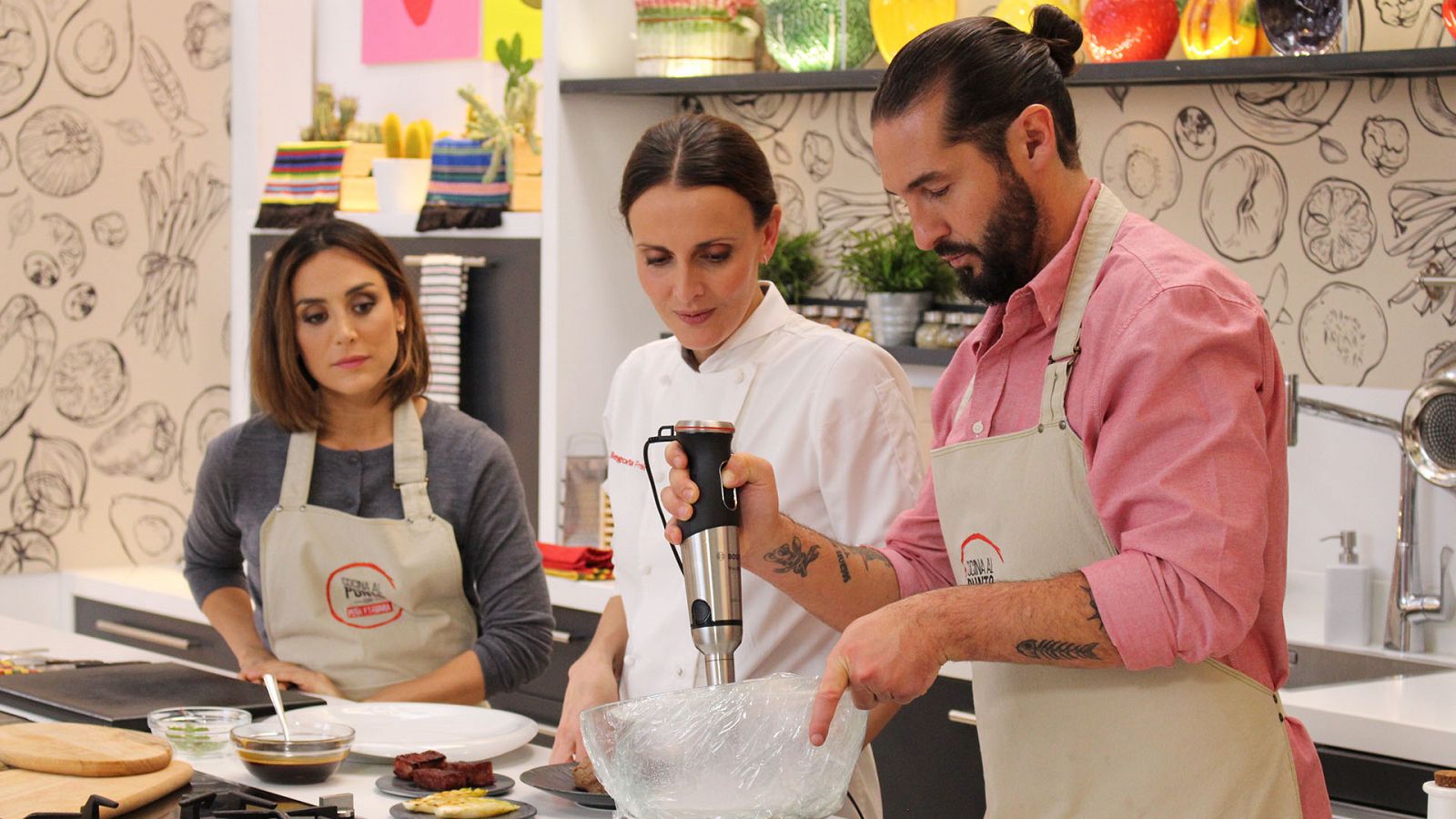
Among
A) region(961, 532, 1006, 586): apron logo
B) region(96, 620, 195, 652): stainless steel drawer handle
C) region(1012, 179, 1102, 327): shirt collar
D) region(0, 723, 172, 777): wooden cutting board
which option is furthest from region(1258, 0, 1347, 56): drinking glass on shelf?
region(96, 620, 195, 652): stainless steel drawer handle

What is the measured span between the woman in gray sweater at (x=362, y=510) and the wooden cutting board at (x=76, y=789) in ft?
2.01

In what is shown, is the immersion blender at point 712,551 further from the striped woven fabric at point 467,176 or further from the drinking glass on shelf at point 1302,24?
the striped woven fabric at point 467,176

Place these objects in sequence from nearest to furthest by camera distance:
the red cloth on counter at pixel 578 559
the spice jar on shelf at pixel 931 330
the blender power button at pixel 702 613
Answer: the blender power button at pixel 702 613 < the spice jar on shelf at pixel 931 330 < the red cloth on counter at pixel 578 559

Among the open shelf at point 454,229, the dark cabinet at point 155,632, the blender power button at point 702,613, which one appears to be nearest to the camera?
the blender power button at point 702,613

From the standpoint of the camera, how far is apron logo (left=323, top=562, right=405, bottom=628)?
94.3 inches

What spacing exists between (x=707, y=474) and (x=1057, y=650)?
345 mm

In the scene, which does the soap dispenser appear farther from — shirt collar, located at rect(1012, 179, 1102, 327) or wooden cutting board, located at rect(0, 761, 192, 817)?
wooden cutting board, located at rect(0, 761, 192, 817)

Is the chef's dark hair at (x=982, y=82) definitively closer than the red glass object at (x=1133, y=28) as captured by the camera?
Yes

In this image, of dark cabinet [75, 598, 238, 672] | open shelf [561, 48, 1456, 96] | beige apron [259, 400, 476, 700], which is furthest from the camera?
dark cabinet [75, 598, 238, 672]

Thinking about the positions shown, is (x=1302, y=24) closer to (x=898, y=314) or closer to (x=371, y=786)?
(x=898, y=314)

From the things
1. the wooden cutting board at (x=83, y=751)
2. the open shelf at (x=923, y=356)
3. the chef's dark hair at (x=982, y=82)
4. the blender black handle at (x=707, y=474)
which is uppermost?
the chef's dark hair at (x=982, y=82)

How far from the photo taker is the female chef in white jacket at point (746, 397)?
1912 millimetres

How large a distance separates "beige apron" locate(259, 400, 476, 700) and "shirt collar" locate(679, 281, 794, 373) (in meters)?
0.59

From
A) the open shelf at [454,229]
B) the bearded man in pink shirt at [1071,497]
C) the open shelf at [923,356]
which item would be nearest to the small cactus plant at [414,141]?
the open shelf at [454,229]
